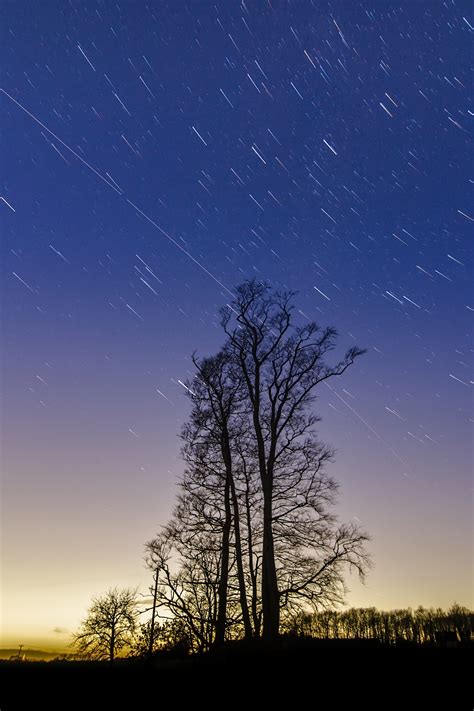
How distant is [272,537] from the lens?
14.4 metres

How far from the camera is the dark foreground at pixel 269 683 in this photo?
6.00 metres

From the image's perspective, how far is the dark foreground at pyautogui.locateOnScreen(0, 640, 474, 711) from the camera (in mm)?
6000

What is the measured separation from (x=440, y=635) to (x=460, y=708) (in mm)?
7326

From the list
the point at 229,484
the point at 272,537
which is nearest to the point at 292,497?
the point at 272,537

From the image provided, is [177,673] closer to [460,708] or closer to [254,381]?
[460,708]

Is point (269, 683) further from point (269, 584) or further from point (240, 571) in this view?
point (240, 571)

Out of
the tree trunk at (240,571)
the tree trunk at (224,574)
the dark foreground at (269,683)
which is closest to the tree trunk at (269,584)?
the tree trunk at (240,571)

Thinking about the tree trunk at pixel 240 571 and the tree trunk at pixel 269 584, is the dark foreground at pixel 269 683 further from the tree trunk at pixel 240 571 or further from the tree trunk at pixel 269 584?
the tree trunk at pixel 240 571

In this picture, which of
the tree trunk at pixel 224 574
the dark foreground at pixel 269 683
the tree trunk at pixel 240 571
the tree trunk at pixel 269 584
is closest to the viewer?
the dark foreground at pixel 269 683

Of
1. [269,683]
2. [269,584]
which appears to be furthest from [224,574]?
[269,683]

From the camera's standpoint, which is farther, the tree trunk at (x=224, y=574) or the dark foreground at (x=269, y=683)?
the tree trunk at (x=224, y=574)

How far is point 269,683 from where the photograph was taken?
6.85m

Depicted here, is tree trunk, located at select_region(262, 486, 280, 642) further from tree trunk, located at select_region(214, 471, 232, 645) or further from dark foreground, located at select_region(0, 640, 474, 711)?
dark foreground, located at select_region(0, 640, 474, 711)

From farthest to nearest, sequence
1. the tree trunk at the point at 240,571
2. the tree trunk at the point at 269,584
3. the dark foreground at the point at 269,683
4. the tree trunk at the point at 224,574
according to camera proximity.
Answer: the tree trunk at the point at 240,571, the tree trunk at the point at 224,574, the tree trunk at the point at 269,584, the dark foreground at the point at 269,683
